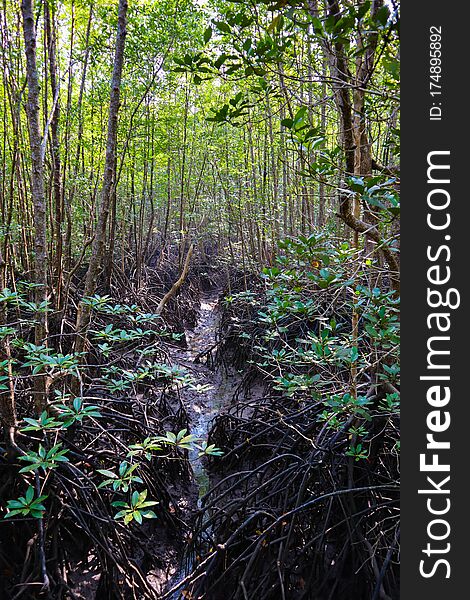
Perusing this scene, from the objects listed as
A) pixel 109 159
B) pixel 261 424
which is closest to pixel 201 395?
pixel 261 424

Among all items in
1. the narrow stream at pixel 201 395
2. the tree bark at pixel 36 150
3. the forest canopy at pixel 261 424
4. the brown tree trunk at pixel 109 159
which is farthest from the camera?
the narrow stream at pixel 201 395

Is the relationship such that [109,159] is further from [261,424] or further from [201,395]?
[201,395]

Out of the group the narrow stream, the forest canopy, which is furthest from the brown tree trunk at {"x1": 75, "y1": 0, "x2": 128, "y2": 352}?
the narrow stream

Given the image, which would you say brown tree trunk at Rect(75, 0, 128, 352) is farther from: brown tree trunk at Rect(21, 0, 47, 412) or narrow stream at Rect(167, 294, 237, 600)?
narrow stream at Rect(167, 294, 237, 600)

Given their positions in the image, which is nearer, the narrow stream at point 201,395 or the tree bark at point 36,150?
the tree bark at point 36,150

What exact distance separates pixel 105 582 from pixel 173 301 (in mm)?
6001

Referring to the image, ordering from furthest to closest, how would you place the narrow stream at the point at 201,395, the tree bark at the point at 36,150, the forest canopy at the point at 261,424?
the narrow stream at the point at 201,395 → the tree bark at the point at 36,150 → the forest canopy at the point at 261,424

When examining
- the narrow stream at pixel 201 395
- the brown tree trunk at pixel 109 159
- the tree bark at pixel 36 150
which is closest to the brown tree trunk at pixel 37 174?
the tree bark at pixel 36 150

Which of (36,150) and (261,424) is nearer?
(36,150)

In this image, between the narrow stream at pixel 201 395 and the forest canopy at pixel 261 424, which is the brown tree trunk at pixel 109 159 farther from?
the narrow stream at pixel 201 395

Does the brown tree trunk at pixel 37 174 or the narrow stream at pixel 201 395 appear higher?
the brown tree trunk at pixel 37 174

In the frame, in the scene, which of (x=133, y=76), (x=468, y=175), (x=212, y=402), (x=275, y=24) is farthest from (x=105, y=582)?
(x=133, y=76)

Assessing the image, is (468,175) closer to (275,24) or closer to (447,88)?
(447,88)

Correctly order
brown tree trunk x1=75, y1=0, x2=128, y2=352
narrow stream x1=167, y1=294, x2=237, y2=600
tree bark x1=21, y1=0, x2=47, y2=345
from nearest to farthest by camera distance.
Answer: tree bark x1=21, y1=0, x2=47, y2=345, brown tree trunk x1=75, y1=0, x2=128, y2=352, narrow stream x1=167, y1=294, x2=237, y2=600
